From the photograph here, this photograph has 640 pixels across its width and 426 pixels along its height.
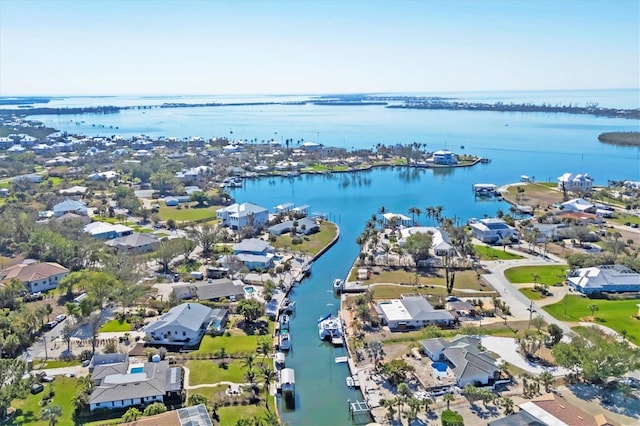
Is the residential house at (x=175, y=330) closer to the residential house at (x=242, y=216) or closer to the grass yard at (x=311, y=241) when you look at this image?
the grass yard at (x=311, y=241)

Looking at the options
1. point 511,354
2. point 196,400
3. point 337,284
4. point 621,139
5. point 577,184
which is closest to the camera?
point 196,400

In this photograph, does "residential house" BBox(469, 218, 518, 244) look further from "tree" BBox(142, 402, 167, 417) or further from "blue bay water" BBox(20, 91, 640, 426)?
"tree" BBox(142, 402, 167, 417)

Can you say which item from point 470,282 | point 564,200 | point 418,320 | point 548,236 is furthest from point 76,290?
point 564,200

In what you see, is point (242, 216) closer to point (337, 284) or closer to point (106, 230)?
point (106, 230)

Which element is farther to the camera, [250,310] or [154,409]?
[250,310]

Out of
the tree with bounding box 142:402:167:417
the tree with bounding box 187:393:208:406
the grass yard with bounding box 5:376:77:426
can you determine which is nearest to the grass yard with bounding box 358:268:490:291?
the tree with bounding box 187:393:208:406

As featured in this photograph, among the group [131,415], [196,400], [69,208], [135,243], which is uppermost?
[69,208]

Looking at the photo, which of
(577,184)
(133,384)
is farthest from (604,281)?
(577,184)
